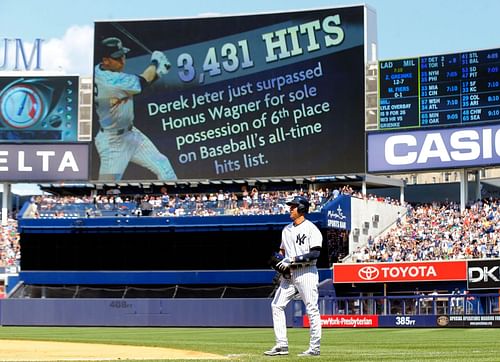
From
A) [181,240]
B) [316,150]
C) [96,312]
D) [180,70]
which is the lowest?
[96,312]

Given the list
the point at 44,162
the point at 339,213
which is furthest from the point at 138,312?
the point at 44,162

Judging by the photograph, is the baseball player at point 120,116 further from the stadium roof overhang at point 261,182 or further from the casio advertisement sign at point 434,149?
the casio advertisement sign at point 434,149

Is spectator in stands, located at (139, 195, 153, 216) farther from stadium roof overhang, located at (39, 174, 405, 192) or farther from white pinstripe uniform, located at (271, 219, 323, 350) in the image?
white pinstripe uniform, located at (271, 219, 323, 350)

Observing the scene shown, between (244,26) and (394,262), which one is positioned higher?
(244,26)

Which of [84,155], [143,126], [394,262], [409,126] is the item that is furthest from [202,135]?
[394,262]

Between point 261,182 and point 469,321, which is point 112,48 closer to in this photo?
point 261,182

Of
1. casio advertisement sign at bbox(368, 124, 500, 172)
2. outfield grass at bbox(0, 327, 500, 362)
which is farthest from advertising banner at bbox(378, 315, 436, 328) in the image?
casio advertisement sign at bbox(368, 124, 500, 172)

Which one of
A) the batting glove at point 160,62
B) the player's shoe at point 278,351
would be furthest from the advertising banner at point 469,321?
the batting glove at point 160,62

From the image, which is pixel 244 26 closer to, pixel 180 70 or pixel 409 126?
pixel 180 70
